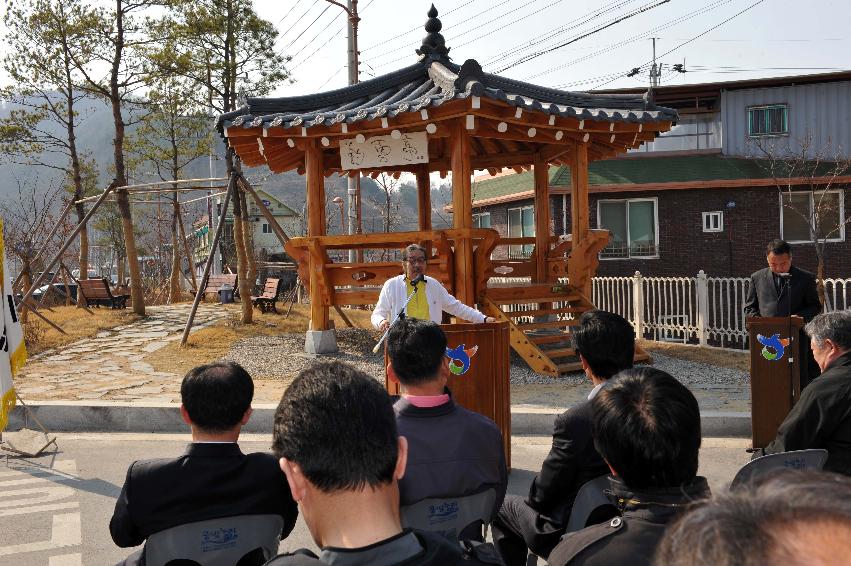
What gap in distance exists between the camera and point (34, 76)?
19.9 m

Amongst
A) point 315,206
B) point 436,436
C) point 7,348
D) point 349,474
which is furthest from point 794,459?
point 315,206

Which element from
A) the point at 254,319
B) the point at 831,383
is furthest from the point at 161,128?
the point at 831,383

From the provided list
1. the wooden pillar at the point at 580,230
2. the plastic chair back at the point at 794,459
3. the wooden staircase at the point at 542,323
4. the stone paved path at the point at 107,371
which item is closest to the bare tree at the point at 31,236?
the stone paved path at the point at 107,371

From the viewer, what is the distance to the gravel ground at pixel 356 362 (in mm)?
9609

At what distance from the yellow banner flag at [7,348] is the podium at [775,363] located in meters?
6.42

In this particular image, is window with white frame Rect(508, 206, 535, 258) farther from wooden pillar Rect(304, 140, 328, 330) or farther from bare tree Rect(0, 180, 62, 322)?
bare tree Rect(0, 180, 62, 322)

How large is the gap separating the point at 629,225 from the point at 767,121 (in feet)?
16.1

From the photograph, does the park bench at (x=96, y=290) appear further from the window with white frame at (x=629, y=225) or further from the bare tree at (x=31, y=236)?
the window with white frame at (x=629, y=225)

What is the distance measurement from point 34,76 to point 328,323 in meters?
13.8

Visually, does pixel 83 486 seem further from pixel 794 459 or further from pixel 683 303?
pixel 683 303

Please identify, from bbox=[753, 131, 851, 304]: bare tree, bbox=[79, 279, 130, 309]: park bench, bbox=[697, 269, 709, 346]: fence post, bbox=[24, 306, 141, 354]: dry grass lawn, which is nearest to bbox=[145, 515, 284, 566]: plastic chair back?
bbox=[24, 306, 141, 354]: dry grass lawn

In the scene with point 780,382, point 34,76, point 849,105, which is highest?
point 34,76

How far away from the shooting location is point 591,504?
111 inches

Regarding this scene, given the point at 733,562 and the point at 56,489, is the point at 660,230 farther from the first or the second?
the point at 733,562
